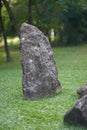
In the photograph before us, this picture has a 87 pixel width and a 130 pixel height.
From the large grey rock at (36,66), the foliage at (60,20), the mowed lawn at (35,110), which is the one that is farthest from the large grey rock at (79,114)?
the foliage at (60,20)

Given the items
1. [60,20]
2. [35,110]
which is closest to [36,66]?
[35,110]

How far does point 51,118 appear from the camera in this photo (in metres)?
7.99

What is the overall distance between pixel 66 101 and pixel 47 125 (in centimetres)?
215

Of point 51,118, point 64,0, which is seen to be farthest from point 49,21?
point 51,118

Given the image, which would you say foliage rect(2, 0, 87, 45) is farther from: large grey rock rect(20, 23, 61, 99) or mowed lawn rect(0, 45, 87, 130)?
large grey rock rect(20, 23, 61, 99)

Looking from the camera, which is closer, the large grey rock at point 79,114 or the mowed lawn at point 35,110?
the large grey rock at point 79,114

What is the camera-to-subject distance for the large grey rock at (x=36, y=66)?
1030 cm

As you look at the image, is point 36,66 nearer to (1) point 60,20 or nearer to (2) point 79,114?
(2) point 79,114

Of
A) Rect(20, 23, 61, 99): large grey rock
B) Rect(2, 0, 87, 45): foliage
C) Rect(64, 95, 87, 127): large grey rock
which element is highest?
Rect(64, 95, 87, 127): large grey rock

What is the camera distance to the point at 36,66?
10.4 metres

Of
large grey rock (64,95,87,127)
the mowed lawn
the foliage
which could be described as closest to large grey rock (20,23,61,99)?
the mowed lawn

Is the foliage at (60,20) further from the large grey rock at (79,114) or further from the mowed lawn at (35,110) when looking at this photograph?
the large grey rock at (79,114)

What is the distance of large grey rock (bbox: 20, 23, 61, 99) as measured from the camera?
406 inches

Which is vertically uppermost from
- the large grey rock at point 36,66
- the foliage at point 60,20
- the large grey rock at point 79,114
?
the large grey rock at point 79,114
